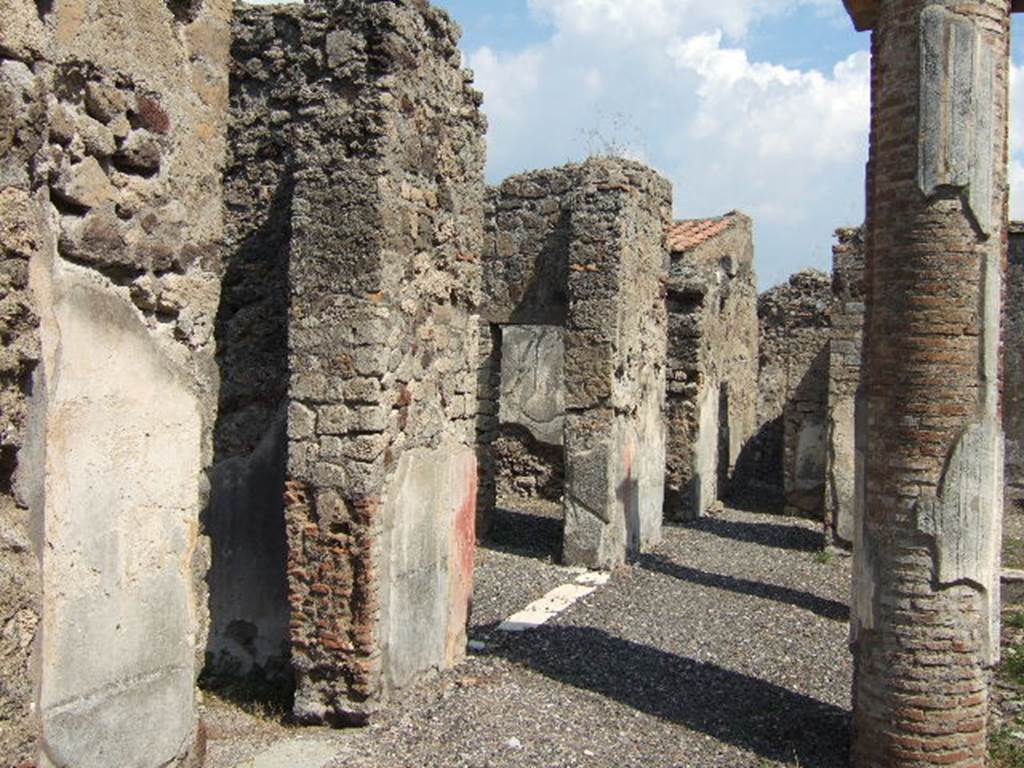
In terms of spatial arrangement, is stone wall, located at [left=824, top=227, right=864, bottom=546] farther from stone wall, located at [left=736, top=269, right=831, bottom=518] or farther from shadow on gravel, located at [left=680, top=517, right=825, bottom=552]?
stone wall, located at [left=736, top=269, right=831, bottom=518]

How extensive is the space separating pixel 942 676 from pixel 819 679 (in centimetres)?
176

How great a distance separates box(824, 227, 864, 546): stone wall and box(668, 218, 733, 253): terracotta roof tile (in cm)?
278

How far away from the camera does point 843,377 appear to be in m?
12.1

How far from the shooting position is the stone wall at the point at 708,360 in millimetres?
13859

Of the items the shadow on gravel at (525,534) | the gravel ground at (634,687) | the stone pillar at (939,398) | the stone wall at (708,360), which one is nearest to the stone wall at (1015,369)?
the stone wall at (708,360)

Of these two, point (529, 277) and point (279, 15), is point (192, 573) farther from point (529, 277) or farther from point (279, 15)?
point (529, 277)

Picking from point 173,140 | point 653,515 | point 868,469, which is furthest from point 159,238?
point 653,515

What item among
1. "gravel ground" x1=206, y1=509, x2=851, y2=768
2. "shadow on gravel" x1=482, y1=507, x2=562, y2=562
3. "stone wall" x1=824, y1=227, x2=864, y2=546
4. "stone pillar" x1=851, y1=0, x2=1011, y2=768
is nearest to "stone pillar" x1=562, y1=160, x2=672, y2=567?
"gravel ground" x1=206, y1=509, x2=851, y2=768

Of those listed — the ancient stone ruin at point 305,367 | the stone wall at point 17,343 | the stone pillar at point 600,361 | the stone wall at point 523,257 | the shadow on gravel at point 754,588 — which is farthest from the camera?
the stone wall at point 523,257

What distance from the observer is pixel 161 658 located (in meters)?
3.25

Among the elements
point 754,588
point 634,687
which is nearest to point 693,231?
point 754,588

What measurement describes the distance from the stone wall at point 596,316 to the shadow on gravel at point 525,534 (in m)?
0.40

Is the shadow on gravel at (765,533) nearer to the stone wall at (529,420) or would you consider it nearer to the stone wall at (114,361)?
the stone wall at (529,420)

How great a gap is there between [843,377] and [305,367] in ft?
26.9
